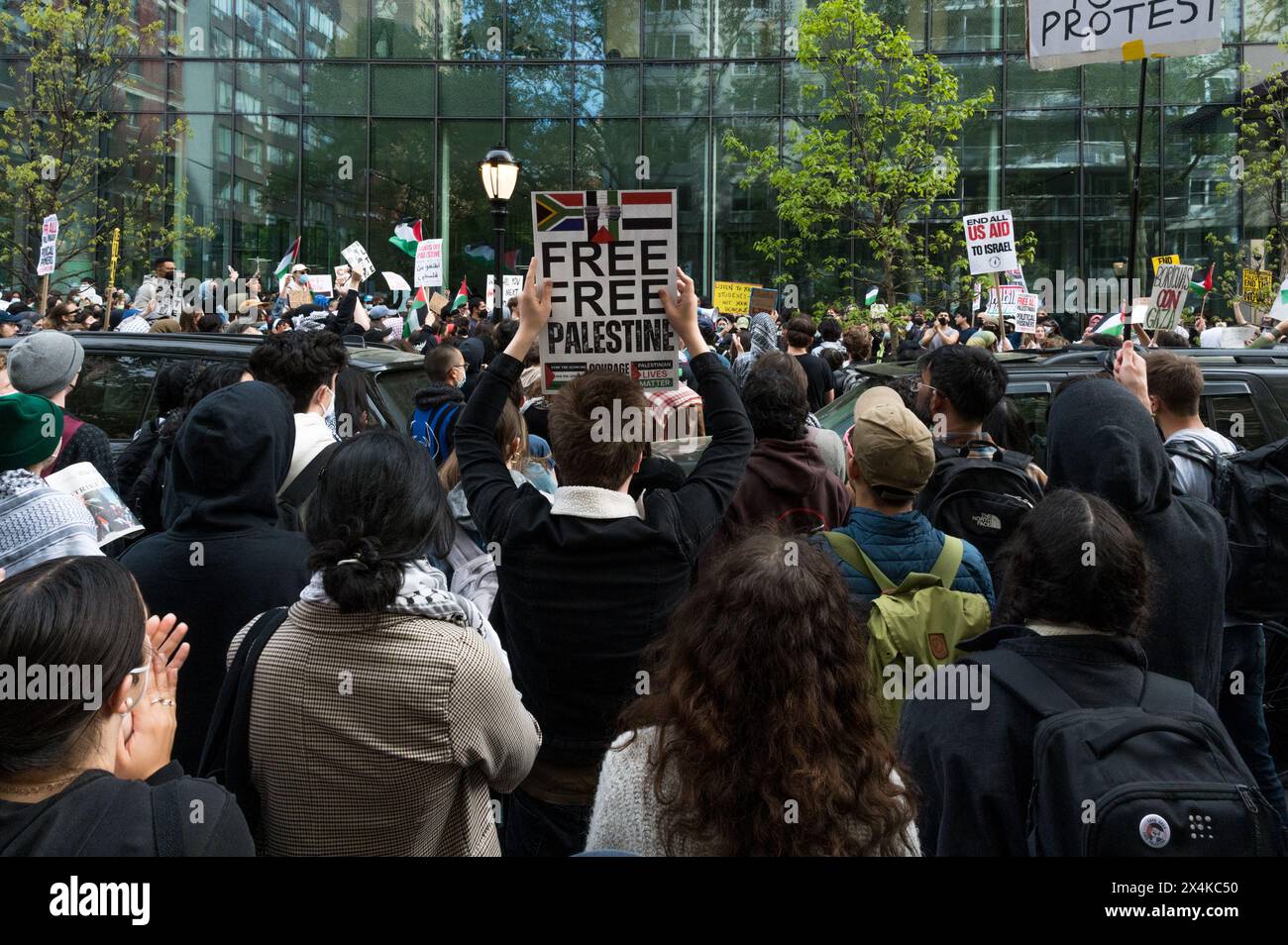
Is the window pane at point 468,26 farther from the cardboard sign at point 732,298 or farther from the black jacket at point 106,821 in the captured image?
the black jacket at point 106,821

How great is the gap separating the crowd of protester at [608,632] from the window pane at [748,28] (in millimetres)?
Answer: 23163

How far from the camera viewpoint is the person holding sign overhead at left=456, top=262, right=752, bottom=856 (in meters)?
3.33

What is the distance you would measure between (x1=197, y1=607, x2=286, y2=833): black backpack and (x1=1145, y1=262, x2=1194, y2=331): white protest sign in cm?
589

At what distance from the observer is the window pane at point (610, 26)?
2688cm

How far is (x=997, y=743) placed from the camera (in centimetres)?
263

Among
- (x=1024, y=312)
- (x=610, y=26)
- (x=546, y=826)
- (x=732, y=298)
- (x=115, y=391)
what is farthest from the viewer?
(x=610, y=26)

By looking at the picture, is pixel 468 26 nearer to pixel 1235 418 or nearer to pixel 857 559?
pixel 1235 418

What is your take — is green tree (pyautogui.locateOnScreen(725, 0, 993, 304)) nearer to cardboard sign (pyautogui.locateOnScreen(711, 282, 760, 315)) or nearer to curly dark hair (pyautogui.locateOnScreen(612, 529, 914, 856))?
cardboard sign (pyautogui.locateOnScreen(711, 282, 760, 315))

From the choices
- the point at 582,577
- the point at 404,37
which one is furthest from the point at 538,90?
the point at 582,577

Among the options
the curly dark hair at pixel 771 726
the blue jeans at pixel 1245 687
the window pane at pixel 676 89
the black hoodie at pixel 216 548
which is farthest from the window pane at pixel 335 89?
the curly dark hair at pixel 771 726

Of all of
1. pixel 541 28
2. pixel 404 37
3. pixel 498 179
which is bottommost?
pixel 498 179

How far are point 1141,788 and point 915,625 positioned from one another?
42.9 inches

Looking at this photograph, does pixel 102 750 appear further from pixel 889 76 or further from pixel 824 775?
pixel 889 76

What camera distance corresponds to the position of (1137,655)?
2742 mm
